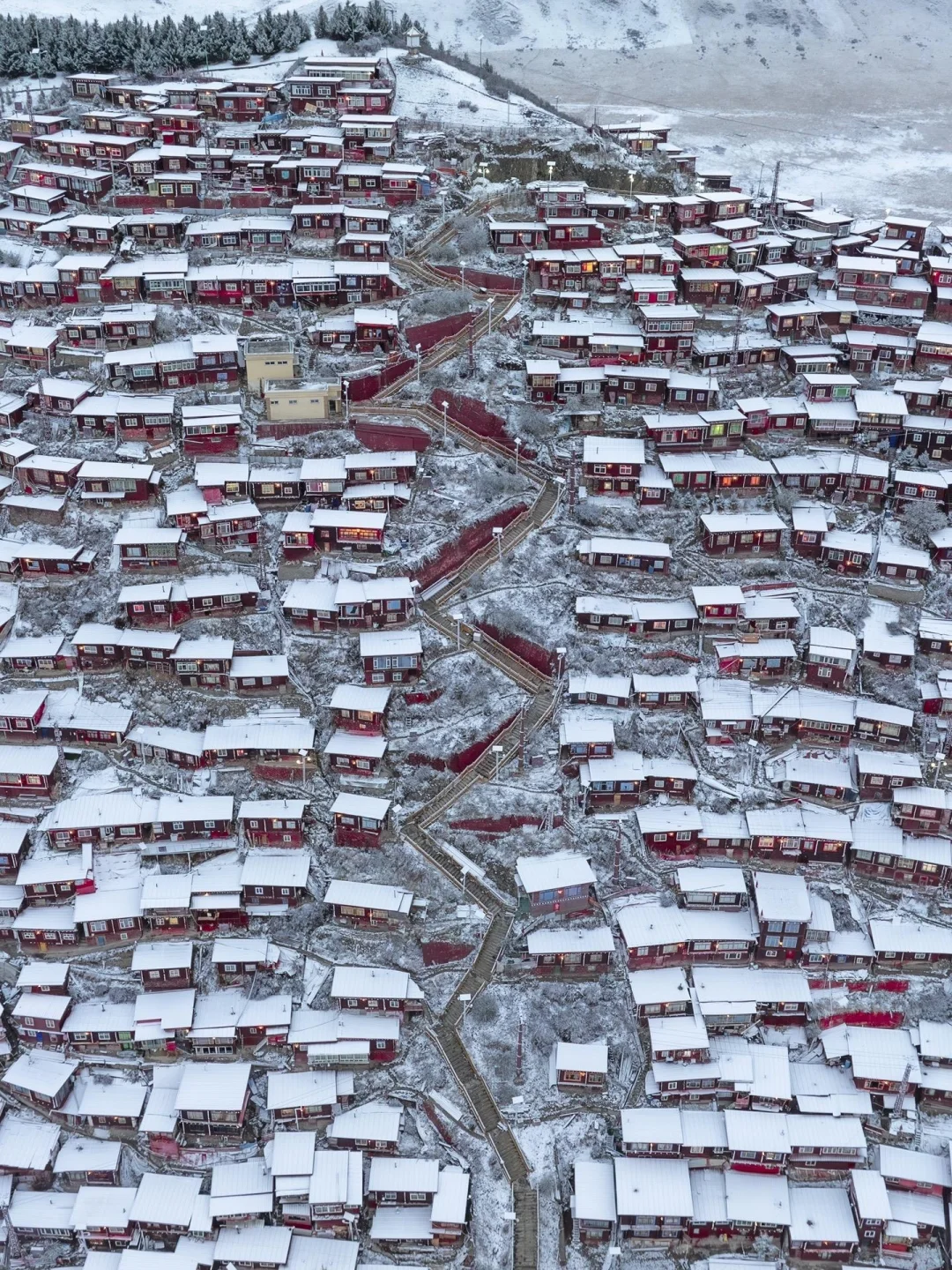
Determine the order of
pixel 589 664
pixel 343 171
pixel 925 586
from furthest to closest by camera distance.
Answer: pixel 343 171 → pixel 925 586 → pixel 589 664

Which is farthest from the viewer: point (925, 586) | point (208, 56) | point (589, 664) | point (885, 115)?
point (885, 115)

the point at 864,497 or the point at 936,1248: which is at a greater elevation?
the point at 864,497

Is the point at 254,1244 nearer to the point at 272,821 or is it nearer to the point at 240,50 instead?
the point at 272,821

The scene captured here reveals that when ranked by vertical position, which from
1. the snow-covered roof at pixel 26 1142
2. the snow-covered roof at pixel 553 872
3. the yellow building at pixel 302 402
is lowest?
the snow-covered roof at pixel 26 1142

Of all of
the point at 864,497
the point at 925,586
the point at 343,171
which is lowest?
the point at 925,586

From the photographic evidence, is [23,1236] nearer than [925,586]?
Yes

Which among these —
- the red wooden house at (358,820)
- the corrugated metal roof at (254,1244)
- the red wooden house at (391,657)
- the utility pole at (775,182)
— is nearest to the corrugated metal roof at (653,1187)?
the corrugated metal roof at (254,1244)

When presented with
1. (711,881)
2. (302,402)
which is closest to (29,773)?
(302,402)

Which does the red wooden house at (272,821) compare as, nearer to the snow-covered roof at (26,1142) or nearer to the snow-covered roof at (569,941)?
the snow-covered roof at (569,941)

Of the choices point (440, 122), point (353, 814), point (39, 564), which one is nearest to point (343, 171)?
point (440, 122)

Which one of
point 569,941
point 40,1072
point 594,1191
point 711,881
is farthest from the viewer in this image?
point 711,881

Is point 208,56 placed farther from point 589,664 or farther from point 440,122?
point 589,664
